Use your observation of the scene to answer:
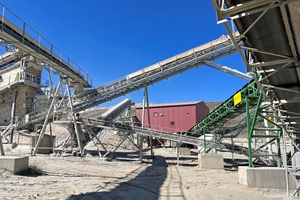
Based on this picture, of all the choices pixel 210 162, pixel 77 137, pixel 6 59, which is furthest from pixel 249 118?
pixel 6 59

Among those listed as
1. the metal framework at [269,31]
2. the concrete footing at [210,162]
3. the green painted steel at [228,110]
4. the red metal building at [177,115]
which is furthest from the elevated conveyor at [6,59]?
the metal framework at [269,31]

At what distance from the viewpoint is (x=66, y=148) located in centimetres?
2000

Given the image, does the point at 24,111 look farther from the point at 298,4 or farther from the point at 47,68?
the point at 298,4

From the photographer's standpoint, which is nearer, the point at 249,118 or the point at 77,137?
the point at 249,118

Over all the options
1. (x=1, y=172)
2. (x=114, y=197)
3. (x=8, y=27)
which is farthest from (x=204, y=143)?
(x=8, y=27)

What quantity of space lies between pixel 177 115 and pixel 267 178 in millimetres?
23581

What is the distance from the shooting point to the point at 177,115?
33.3 m

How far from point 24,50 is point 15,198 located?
393 inches

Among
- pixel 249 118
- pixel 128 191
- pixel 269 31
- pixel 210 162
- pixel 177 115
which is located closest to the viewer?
pixel 269 31

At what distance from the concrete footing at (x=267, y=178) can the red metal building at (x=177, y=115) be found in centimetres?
2195

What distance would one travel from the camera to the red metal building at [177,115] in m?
32.4

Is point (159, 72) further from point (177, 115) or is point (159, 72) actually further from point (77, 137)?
point (177, 115)

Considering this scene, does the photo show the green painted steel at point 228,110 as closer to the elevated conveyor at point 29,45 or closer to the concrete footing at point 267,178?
the concrete footing at point 267,178

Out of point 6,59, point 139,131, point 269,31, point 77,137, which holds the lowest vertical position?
point 77,137
